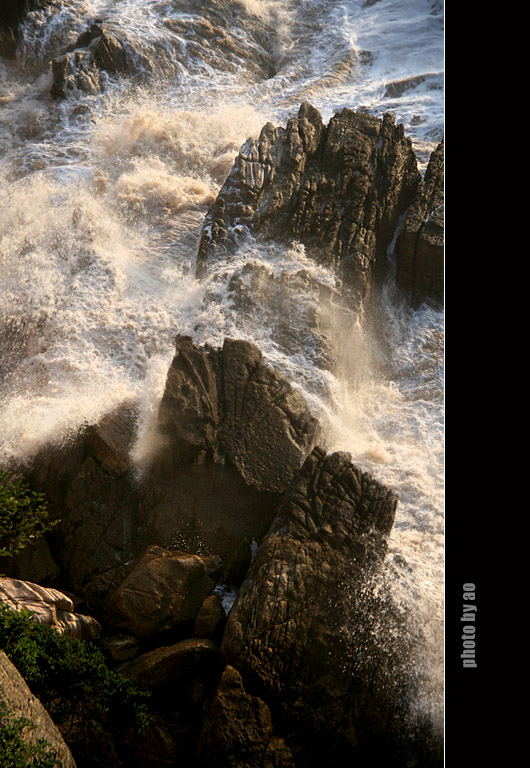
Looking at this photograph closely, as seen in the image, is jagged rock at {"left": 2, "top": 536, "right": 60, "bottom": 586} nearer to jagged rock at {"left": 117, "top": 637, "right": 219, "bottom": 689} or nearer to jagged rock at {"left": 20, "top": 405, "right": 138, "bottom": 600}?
jagged rock at {"left": 20, "top": 405, "right": 138, "bottom": 600}

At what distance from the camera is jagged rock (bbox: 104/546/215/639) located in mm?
6805

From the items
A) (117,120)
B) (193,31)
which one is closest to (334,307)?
(117,120)

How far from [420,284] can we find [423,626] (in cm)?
742

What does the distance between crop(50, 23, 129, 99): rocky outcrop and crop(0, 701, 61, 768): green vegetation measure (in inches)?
681

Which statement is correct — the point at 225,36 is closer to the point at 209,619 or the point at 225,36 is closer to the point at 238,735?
the point at 209,619

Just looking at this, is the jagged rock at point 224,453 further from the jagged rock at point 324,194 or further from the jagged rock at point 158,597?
the jagged rock at point 324,194

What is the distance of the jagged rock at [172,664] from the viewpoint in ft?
20.4

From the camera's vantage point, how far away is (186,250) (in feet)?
41.1

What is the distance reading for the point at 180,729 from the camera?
20.0ft

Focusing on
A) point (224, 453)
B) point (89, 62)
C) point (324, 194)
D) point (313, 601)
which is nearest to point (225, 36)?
point (89, 62)

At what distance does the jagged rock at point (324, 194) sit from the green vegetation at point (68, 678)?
7848 millimetres

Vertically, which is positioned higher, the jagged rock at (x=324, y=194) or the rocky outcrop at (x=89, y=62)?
the rocky outcrop at (x=89, y=62)

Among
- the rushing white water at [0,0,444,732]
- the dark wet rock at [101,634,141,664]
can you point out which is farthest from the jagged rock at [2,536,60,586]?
the rushing white water at [0,0,444,732]

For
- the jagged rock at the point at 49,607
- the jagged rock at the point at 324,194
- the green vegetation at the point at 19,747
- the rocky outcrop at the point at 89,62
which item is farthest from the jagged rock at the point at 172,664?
the rocky outcrop at the point at 89,62
